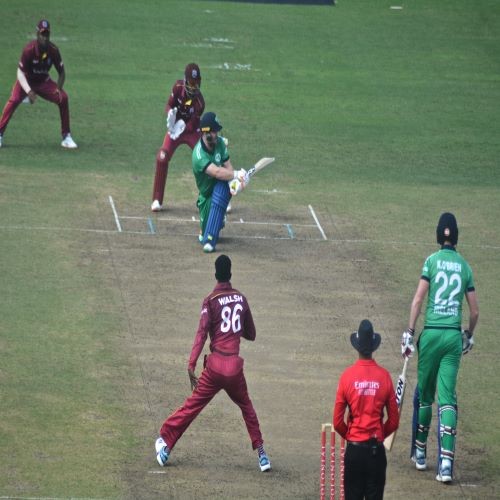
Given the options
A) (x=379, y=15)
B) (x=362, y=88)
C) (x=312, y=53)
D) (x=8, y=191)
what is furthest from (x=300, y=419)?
(x=379, y=15)

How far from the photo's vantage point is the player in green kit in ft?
63.2

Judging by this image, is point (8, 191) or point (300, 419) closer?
point (300, 419)

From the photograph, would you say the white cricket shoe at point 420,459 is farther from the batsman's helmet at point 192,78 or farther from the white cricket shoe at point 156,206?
the batsman's helmet at point 192,78

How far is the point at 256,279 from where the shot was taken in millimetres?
18328

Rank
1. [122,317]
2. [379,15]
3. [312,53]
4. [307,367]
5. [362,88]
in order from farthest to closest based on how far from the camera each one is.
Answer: [379,15], [312,53], [362,88], [122,317], [307,367]

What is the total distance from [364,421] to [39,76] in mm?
14436

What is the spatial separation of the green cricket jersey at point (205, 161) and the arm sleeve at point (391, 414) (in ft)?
28.3

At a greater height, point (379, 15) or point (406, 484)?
point (379, 15)

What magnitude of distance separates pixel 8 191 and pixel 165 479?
10.3 meters

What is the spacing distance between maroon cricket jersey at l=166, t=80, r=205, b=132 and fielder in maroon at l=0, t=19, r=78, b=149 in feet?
11.6

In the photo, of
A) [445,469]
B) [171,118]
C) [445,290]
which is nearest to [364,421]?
[445,469]

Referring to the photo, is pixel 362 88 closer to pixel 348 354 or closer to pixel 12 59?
pixel 12 59

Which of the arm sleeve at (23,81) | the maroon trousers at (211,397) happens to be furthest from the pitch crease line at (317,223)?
the maroon trousers at (211,397)

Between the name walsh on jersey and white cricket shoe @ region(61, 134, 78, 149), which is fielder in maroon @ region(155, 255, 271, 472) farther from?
white cricket shoe @ region(61, 134, 78, 149)
